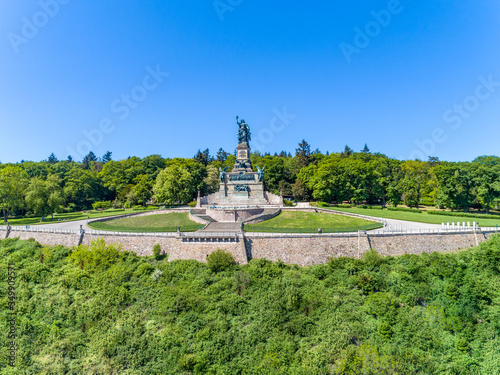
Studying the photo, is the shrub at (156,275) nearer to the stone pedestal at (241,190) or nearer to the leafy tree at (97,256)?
the leafy tree at (97,256)

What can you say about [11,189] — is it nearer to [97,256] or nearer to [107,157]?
[97,256]

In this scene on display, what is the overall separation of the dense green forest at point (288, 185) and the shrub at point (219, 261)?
30.4 m

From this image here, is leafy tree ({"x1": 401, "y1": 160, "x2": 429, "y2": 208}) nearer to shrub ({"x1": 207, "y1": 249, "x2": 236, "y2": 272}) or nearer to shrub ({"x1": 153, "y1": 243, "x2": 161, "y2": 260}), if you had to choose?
shrub ({"x1": 207, "y1": 249, "x2": 236, "y2": 272})

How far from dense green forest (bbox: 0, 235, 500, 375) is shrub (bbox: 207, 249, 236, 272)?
87 mm

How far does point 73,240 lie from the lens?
2933 cm

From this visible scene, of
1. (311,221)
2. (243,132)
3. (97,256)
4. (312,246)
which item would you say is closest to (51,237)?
(97,256)

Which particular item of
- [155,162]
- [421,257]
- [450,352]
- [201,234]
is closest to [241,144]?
[155,162]

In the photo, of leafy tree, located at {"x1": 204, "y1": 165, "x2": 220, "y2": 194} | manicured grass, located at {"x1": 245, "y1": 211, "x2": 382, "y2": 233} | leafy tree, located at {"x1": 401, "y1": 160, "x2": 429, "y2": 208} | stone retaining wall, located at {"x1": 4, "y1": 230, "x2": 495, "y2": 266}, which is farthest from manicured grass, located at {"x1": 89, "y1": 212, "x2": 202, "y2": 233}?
leafy tree, located at {"x1": 401, "y1": 160, "x2": 429, "y2": 208}

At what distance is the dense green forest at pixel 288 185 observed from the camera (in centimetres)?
4259

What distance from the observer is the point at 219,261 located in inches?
925

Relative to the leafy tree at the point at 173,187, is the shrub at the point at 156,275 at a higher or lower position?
lower

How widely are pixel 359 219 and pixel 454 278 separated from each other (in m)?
15.1

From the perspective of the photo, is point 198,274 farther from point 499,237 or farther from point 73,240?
point 499,237

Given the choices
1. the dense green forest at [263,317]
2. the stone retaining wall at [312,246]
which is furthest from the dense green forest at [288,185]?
the dense green forest at [263,317]
